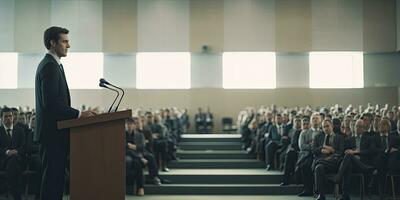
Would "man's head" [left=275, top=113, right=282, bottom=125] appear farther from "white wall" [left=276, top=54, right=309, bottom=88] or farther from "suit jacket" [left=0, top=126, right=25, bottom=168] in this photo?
"white wall" [left=276, top=54, right=309, bottom=88]

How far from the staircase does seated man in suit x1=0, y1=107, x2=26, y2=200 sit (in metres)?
2.15

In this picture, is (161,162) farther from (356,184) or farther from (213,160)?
(356,184)

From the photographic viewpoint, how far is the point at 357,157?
796cm

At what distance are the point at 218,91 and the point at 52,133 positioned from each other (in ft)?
49.8

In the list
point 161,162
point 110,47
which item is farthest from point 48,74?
point 110,47

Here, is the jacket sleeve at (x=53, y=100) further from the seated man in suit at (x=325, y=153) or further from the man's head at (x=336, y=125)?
the man's head at (x=336, y=125)

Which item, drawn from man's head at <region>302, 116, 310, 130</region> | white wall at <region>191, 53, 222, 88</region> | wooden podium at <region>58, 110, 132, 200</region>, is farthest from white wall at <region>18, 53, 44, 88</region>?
wooden podium at <region>58, 110, 132, 200</region>

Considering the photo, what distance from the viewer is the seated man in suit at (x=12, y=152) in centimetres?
762

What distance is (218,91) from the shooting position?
18.5 metres

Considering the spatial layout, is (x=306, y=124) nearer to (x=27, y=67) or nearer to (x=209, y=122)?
(x=209, y=122)

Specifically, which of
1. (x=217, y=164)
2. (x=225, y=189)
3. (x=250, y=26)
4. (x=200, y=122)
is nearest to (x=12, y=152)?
(x=225, y=189)

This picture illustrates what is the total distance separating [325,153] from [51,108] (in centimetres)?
554

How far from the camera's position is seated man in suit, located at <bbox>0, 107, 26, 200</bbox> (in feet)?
25.0

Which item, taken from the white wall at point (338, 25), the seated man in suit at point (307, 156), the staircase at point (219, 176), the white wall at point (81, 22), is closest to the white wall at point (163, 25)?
the white wall at point (81, 22)
